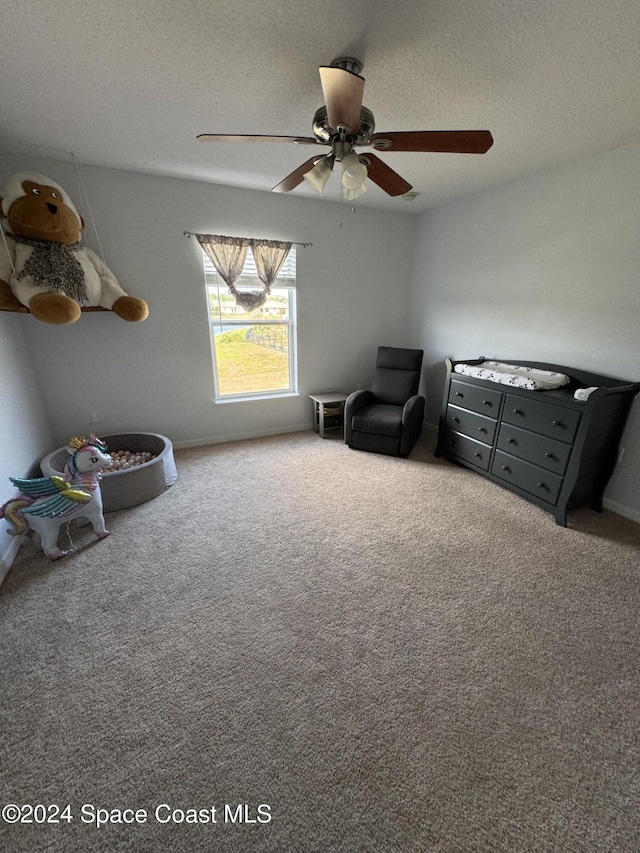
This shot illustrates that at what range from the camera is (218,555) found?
79.7 inches

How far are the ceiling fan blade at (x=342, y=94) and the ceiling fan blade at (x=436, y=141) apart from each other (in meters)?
0.14

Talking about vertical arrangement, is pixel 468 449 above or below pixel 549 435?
below

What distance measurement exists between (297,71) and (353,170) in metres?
0.54

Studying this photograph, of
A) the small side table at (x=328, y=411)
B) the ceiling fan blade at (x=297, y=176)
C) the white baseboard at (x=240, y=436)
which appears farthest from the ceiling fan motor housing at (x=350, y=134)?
the white baseboard at (x=240, y=436)

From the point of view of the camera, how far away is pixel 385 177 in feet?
5.66

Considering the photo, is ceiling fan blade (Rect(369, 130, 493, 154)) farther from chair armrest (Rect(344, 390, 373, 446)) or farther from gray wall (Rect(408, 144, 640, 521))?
chair armrest (Rect(344, 390, 373, 446))

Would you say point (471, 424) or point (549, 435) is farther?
point (471, 424)

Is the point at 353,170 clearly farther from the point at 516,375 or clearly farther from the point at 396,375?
the point at 396,375

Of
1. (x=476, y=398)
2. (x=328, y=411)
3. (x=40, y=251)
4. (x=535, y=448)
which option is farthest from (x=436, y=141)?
(x=328, y=411)

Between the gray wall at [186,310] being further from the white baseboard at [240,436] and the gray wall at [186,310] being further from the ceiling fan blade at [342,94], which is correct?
the ceiling fan blade at [342,94]

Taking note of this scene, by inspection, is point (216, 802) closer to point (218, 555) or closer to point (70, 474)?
point (218, 555)

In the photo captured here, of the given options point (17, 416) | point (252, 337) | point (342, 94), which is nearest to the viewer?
point (342, 94)

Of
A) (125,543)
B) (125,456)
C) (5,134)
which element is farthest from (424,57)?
(125,456)

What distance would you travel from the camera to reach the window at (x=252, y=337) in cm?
330
